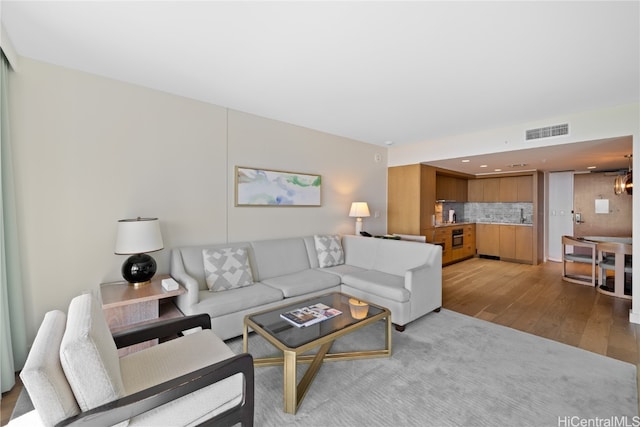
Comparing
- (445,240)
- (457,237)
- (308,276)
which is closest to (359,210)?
(308,276)

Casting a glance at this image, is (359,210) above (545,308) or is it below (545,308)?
above

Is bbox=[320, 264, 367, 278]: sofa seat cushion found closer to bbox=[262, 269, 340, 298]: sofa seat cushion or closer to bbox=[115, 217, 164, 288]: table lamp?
bbox=[262, 269, 340, 298]: sofa seat cushion

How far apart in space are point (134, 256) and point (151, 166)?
93 cm

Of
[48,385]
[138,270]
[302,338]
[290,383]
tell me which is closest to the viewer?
[48,385]

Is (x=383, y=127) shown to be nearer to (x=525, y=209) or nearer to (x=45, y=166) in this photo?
(x=45, y=166)

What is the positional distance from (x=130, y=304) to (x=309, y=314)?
4.73 feet

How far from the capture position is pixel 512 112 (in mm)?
3420

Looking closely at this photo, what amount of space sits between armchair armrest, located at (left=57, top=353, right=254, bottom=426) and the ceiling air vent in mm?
4385

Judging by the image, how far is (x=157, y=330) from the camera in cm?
177

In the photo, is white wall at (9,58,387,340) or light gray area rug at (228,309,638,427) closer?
light gray area rug at (228,309,638,427)

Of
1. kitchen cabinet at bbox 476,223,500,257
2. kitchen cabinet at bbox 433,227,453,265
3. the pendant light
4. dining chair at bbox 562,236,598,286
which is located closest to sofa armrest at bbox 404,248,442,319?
kitchen cabinet at bbox 433,227,453,265

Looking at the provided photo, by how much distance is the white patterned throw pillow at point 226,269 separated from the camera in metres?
2.86

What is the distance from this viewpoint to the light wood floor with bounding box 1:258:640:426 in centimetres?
266

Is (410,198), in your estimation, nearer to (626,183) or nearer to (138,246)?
(626,183)
